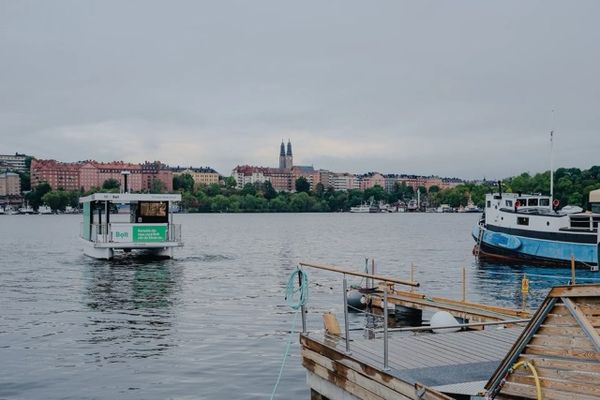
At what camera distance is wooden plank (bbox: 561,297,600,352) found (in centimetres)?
748

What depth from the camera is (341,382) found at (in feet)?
37.2

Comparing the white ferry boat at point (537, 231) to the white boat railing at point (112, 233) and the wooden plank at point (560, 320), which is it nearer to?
the white boat railing at point (112, 233)

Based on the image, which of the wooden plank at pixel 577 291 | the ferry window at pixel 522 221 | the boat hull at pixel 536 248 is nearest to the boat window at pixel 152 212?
the boat hull at pixel 536 248

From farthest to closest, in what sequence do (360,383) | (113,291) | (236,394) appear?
(113,291), (236,394), (360,383)

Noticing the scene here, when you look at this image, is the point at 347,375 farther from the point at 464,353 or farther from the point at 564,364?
the point at 564,364

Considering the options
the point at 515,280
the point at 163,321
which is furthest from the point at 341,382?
the point at 515,280

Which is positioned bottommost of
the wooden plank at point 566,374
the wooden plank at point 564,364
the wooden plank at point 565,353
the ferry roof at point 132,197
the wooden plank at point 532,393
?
the wooden plank at point 532,393

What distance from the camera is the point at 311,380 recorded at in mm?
12719

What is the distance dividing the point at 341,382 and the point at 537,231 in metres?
38.9

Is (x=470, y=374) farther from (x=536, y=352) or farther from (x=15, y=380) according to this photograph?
(x=15, y=380)

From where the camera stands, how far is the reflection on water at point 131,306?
2075 cm

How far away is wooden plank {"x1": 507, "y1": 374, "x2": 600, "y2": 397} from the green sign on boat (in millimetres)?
39471

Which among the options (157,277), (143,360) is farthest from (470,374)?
(157,277)

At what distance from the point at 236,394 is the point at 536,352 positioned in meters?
9.06
